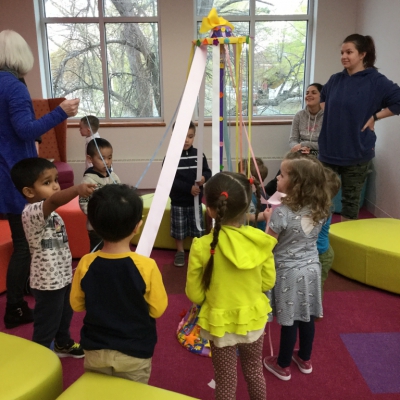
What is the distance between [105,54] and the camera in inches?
207

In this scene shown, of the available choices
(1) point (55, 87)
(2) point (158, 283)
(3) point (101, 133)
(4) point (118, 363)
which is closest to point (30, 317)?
(4) point (118, 363)

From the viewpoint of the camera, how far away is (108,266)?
3.87 feet

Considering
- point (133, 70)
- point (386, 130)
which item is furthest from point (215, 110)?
point (133, 70)

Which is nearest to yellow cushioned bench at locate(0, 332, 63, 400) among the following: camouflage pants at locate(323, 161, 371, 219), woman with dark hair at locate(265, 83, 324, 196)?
camouflage pants at locate(323, 161, 371, 219)

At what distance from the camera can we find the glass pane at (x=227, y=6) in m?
5.16

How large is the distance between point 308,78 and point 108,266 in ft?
15.7

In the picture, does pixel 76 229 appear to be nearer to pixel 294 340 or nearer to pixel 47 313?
pixel 47 313

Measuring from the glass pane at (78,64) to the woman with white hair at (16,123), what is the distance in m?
3.45

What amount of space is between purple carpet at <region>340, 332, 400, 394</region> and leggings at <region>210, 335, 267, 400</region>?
0.63 m

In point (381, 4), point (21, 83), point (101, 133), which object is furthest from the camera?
point (101, 133)

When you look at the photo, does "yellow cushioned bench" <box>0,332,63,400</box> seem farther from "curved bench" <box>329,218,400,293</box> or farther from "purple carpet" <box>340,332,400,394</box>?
"curved bench" <box>329,218,400,293</box>

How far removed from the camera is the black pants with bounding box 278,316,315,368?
5.84 ft

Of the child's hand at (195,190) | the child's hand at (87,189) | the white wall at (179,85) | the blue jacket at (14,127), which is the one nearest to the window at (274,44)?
the white wall at (179,85)

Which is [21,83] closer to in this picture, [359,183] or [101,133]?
[359,183]
